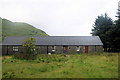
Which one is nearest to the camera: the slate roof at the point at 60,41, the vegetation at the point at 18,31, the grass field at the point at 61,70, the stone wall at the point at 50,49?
the grass field at the point at 61,70

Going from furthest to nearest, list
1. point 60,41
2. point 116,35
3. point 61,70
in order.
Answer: point 116,35 → point 60,41 → point 61,70

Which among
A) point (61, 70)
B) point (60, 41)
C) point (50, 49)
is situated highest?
point (60, 41)

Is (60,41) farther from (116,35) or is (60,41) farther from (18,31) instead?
(18,31)

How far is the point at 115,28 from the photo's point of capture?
35719 millimetres

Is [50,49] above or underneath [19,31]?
underneath

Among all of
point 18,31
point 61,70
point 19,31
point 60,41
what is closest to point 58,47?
point 60,41

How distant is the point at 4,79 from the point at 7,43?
2839 centimetres

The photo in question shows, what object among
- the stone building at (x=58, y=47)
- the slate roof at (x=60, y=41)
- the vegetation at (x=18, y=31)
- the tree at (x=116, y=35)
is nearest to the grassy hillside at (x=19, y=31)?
the vegetation at (x=18, y=31)

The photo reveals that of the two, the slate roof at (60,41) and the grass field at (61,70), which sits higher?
the slate roof at (60,41)

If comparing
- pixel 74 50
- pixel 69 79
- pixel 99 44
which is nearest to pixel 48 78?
pixel 69 79

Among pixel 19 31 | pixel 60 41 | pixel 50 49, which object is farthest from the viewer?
pixel 19 31

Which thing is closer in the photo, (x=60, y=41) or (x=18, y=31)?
(x=60, y=41)

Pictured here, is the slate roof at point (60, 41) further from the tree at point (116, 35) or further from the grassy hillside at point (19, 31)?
the grassy hillside at point (19, 31)

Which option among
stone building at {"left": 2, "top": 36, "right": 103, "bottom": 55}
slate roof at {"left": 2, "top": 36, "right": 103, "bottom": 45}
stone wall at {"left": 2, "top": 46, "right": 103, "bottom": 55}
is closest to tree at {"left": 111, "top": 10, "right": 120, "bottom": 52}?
slate roof at {"left": 2, "top": 36, "right": 103, "bottom": 45}
